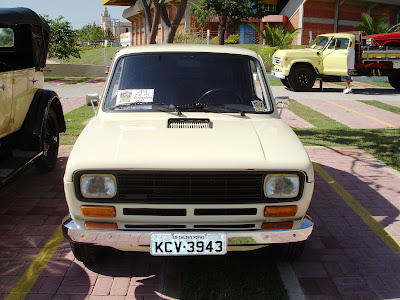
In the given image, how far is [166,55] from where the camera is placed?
4348 millimetres

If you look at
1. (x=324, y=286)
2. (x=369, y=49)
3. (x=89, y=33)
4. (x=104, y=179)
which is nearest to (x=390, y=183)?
(x=324, y=286)

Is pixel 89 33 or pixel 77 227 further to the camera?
pixel 89 33

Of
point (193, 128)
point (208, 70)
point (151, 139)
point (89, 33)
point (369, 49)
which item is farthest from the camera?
point (89, 33)

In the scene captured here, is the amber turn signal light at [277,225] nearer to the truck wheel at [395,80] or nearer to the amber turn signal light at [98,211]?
the amber turn signal light at [98,211]

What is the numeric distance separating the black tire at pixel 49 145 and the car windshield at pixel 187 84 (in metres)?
2.16

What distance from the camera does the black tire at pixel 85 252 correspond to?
3.57m

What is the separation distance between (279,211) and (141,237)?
3.31 feet

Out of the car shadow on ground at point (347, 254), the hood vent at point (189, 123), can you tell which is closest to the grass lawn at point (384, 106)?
the car shadow on ground at point (347, 254)

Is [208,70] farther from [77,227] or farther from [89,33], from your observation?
[89,33]

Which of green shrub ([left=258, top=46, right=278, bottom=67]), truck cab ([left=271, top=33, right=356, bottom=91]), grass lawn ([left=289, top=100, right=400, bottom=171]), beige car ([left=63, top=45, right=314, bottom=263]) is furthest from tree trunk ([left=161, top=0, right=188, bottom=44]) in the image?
green shrub ([left=258, top=46, right=278, bottom=67])

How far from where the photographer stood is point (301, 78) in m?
16.6

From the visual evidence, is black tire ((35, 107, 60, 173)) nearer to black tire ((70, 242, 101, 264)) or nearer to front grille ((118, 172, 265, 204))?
black tire ((70, 242, 101, 264))

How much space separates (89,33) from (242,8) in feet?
177

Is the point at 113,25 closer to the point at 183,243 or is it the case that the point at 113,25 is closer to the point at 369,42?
the point at 369,42
